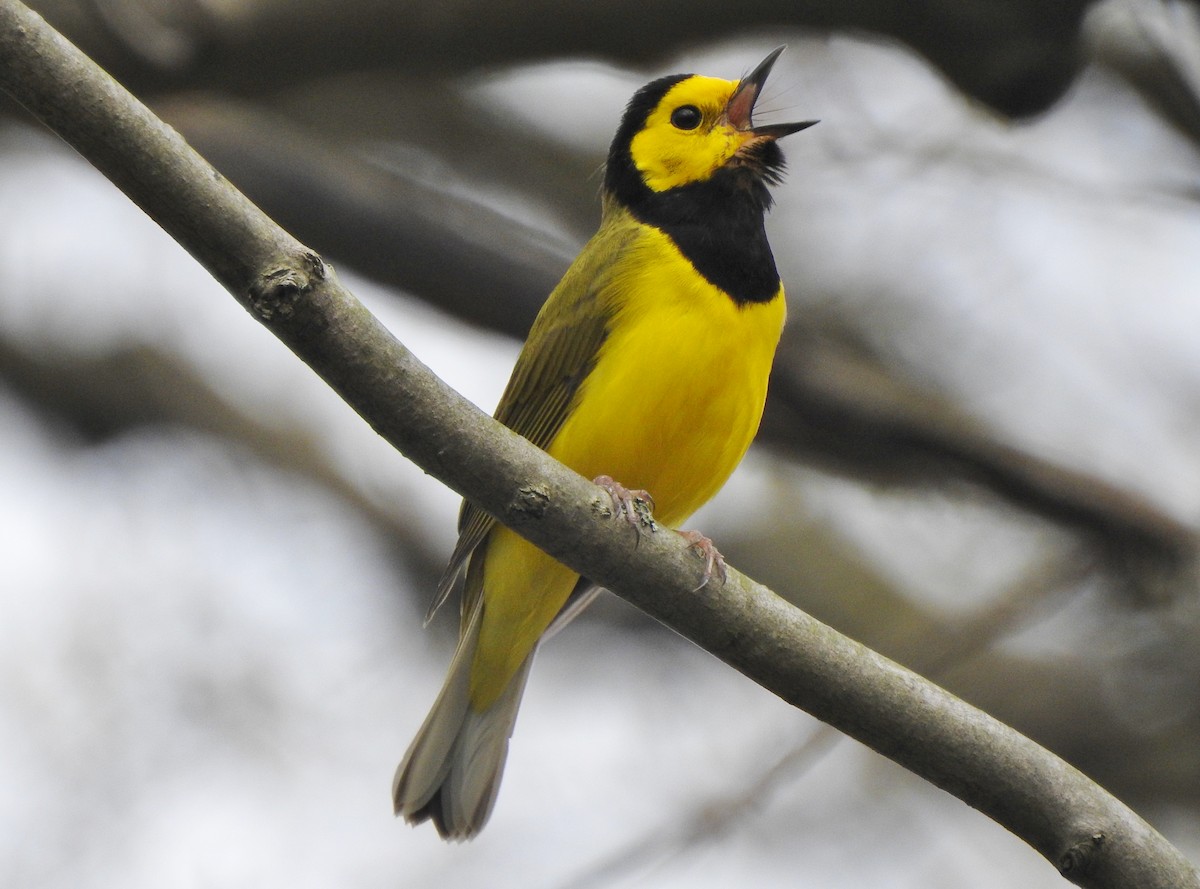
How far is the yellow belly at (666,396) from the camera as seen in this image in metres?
4.82

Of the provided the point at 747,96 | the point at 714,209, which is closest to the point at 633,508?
the point at 714,209

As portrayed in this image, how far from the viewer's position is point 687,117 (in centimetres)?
609

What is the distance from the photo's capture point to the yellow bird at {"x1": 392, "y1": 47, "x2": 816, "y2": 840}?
4859 millimetres

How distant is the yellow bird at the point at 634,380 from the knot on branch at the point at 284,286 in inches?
75.6

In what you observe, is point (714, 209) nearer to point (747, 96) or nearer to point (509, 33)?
point (747, 96)

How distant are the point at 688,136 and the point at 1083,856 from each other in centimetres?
352

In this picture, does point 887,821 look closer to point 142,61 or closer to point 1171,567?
point 1171,567

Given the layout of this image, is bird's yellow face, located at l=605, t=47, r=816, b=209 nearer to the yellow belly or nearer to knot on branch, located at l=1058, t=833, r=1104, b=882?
the yellow belly

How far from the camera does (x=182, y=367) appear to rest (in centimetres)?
846

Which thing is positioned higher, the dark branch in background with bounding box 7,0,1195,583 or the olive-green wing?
the dark branch in background with bounding box 7,0,1195,583

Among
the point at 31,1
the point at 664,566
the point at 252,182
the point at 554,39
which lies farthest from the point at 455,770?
the point at 31,1

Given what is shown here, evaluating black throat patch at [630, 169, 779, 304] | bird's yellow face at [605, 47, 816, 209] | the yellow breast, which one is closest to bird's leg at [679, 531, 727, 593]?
the yellow breast

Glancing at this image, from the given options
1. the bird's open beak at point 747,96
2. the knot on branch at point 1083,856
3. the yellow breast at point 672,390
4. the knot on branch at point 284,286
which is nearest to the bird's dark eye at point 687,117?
the bird's open beak at point 747,96

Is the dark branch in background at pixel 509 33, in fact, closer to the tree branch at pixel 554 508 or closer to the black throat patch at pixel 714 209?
the black throat patch at pixel 714 209
